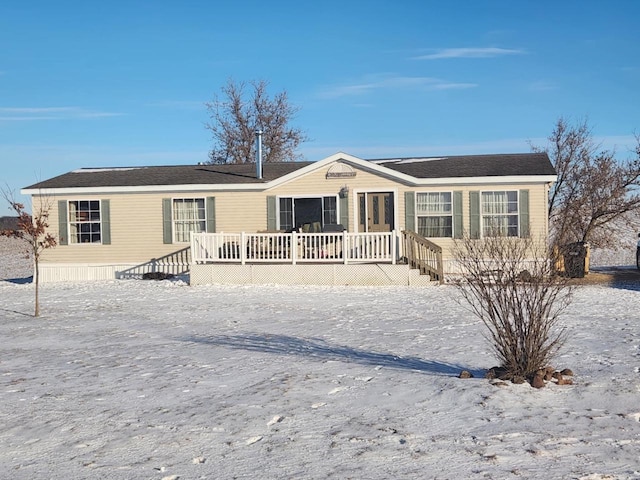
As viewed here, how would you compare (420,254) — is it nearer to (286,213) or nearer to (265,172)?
(286,213)

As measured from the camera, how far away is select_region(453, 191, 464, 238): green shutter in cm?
1905

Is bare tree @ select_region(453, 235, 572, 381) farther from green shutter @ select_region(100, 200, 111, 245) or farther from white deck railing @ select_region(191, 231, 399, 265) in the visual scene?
green shutter @ select_region(100, 200, 111, 245)

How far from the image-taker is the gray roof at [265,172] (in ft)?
63.3

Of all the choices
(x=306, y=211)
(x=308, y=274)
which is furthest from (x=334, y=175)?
(x=308, y=274)

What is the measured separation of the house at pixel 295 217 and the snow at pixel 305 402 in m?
5.97

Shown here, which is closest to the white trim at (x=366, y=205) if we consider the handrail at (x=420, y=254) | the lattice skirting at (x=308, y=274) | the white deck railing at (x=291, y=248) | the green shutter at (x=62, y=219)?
the white deck railing at (x=291, y=248)

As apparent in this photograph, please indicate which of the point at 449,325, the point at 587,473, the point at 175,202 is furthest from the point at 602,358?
the point at 175,202

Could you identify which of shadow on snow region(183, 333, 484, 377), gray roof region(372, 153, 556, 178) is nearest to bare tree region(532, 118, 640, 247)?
gray roof region(372, 153, 556, 178)

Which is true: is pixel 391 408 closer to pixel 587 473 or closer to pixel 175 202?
pixel 587 473

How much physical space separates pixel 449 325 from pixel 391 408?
5.05 metres

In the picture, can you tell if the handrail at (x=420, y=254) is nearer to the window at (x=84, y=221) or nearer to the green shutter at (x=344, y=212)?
the green shutter at (x=344, y=212)

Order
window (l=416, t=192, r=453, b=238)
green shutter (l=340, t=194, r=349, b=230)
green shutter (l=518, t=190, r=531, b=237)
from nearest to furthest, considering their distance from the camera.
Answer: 1. green shutter (l=518, t=190, r=531, b=237)
2. window (l=416, t=192, r=453, b=238)
3. green shutter (l=340, t=194, r=349, b=230)

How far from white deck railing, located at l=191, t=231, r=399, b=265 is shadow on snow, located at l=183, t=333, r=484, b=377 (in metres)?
7.69

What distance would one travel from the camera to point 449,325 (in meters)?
10.9
